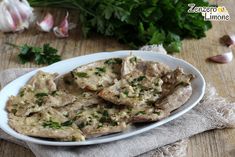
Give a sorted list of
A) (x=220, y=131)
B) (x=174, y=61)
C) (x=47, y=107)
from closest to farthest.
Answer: (x=47, y=107) < (x=220, y=131) < (x=174, y=61)

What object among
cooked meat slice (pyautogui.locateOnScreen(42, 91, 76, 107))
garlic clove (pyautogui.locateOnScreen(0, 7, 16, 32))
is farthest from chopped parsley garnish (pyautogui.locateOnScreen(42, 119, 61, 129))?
garlic clove (pyautogui.locateOnScreen(0, 7, 16, 32))

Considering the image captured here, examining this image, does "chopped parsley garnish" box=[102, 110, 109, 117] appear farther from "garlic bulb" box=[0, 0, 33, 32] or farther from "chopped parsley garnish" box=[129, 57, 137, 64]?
"garlic bulb" box=[0, 0, 33, 32]

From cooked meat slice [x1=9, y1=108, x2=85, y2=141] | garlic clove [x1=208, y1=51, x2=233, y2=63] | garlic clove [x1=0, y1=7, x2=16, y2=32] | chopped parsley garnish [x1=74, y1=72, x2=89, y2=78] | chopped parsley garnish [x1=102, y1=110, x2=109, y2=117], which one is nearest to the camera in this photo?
cooked meat slice [x1=9, y1=108, x2=85, y2=141]

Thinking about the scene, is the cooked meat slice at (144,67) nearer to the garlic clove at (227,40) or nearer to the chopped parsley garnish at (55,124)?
the chopped parsley garnish at (55,124)

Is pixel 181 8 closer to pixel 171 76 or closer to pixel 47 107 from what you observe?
pixel 171 76

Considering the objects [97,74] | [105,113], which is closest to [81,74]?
[97,74]

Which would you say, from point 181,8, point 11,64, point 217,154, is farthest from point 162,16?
point 217,154
